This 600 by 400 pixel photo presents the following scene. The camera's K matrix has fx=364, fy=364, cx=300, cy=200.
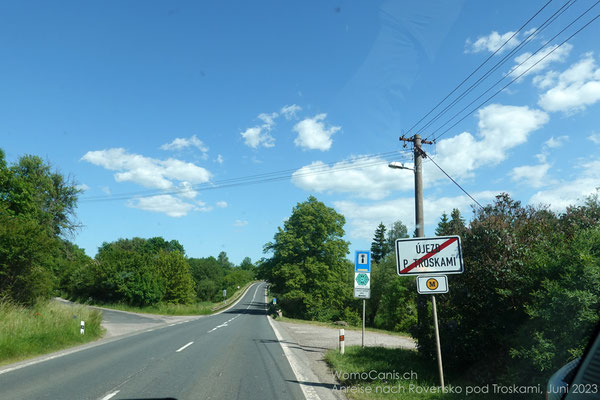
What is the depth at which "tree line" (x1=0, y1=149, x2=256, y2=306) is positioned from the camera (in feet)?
66.8

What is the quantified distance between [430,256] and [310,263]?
37581 mm

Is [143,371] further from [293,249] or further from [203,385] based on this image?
[293,249]

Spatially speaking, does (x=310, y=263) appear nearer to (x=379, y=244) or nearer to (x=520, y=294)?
(x=520, y=294)

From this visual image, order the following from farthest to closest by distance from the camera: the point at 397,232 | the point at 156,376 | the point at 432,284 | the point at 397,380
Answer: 1. the point at 397,232
2. the point at 156,376
3. the point at 397,380
4. the point at 432,284

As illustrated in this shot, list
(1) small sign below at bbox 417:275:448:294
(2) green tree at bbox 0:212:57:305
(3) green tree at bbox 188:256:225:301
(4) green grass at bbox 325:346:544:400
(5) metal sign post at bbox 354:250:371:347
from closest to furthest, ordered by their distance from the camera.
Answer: (4) green grass at bbox 325:346:544:400, (1) small sign below at bbox 417:275:448:294, (5) metal sign post at bbox 354:250:371:347, (2) green tree at bbox 0:212:57:305, (3) green tree at bbox 188:256:225:301

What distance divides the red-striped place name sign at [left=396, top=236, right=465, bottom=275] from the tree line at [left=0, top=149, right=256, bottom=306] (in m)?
20.0

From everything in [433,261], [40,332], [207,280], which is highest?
[207,280]

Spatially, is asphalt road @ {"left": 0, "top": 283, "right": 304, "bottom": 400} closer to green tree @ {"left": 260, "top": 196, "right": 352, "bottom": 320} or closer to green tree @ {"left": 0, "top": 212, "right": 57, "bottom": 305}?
green tree @ {"left": 0, "top": 212, "right": 57, "bottom": 305}

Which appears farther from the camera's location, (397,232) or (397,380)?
(397,232)

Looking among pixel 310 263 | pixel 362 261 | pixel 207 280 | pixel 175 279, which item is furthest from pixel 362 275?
pixel 207 280

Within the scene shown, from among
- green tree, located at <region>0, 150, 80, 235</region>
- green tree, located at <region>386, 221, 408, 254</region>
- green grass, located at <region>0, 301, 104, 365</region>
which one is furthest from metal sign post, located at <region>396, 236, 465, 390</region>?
green tree, located at <region>386, 221, 408, 254</region>

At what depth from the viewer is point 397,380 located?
7570 mm

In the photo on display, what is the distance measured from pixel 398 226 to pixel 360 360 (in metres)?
76.0

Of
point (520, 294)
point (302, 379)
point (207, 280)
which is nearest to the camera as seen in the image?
point (520, 294)
